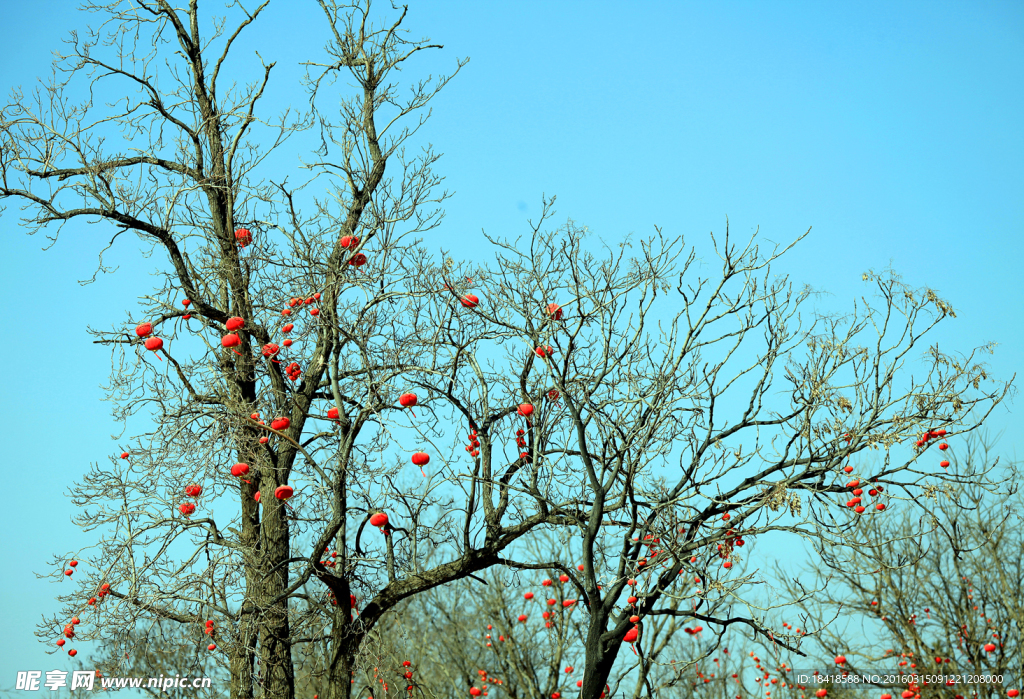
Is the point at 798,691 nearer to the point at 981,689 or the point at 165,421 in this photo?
the point at 981,689

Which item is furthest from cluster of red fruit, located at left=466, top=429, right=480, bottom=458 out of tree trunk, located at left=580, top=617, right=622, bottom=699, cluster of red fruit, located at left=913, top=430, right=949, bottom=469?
cluster of red fruit, located at left=913, top=430, right=949, bottom=469

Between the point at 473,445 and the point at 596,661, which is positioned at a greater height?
the point at 473,445

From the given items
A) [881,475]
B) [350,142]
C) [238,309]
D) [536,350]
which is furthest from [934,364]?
[238,309]

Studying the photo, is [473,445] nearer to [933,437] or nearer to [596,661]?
[596,661]

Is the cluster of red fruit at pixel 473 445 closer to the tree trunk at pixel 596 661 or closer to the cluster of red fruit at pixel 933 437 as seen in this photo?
the tree trunk at pixel 596 661

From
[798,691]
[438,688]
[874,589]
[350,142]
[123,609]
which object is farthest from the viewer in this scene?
[438,688]

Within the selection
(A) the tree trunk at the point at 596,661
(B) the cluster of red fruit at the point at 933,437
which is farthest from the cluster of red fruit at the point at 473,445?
(B) the cluster of red fruit at the point at 933,437

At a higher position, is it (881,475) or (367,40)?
(367,40)

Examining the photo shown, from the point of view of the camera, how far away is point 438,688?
57.2 feet

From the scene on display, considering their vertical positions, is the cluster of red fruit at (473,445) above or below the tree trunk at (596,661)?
above

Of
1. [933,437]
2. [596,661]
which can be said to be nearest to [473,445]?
[596,661]

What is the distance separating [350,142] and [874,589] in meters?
12.1

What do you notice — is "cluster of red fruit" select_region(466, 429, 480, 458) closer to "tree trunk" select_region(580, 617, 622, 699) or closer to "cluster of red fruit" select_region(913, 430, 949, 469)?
"tree trunk" select_region(580, 617, 622, 699)

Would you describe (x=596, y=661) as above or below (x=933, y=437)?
below
